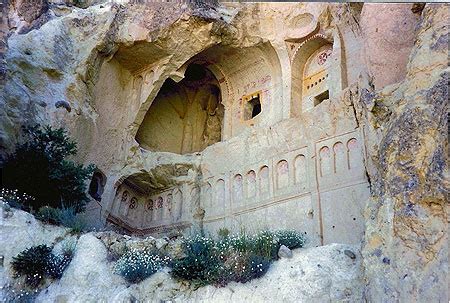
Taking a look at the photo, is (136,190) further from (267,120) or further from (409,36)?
(409,36)

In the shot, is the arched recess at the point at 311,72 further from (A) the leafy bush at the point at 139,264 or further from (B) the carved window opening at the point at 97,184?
(A) the leafy bush at the point at 139,264

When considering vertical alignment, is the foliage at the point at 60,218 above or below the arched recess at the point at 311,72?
below

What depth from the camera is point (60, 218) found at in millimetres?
11742

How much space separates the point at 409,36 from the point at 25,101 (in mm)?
10277

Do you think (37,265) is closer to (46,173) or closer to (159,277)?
(159,277)

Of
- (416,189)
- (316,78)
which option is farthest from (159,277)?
(316,78)

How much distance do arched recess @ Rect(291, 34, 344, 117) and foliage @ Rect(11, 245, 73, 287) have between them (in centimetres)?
904

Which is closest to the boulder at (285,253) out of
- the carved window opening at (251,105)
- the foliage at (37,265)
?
the foliage at (37,265)

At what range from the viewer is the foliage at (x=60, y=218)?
37.9ft

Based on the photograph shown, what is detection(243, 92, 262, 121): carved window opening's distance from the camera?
18688 millimetres

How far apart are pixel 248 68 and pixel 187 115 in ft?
12.3

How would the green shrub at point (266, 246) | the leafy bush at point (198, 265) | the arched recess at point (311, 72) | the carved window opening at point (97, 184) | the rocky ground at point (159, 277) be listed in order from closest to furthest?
the rocky ground at point (159, 277) → the leafy bush at point (198, 265) → the green shrub at point (266, 246) → the arched recess at point (311, 72) → the carved window opening at point (97, 184)

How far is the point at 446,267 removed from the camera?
23.7ft

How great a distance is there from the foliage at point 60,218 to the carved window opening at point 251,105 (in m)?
8.36
